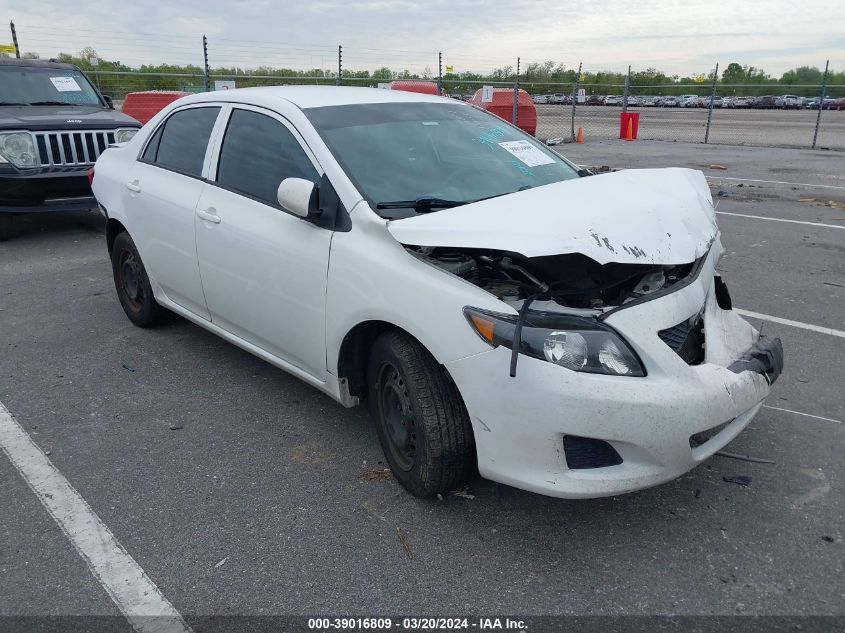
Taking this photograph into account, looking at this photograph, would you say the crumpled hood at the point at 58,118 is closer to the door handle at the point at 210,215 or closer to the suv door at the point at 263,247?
the suv door at the point at 263,247

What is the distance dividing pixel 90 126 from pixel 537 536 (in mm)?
7448

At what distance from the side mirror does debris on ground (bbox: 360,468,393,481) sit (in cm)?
124

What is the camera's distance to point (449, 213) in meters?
2.96

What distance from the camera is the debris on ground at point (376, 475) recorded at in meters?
3.33

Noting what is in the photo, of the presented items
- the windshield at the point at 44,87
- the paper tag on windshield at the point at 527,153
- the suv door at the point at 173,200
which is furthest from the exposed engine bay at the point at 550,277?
the windshield at the point at 44,87

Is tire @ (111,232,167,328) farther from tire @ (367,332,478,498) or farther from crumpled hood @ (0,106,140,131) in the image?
crumpled hood @ (0,106,140,131)

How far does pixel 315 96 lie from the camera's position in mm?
3988

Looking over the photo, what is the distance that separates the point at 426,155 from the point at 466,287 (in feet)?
3.90

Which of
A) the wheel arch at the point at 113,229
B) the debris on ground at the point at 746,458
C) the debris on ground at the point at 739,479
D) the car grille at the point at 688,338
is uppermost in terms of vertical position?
the car grille at the point at 688,338

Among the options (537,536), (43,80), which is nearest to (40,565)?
(537,536)

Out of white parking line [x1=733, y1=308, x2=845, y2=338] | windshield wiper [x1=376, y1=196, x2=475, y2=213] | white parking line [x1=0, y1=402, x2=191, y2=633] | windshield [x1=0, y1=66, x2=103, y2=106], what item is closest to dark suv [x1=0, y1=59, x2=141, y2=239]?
windshield [x1=0, y1=66, x2=103, y2=106]

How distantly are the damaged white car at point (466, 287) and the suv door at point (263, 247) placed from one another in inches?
0.5

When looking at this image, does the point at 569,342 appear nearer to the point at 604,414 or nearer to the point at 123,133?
the point at 604,414

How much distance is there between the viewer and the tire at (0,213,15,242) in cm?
826
